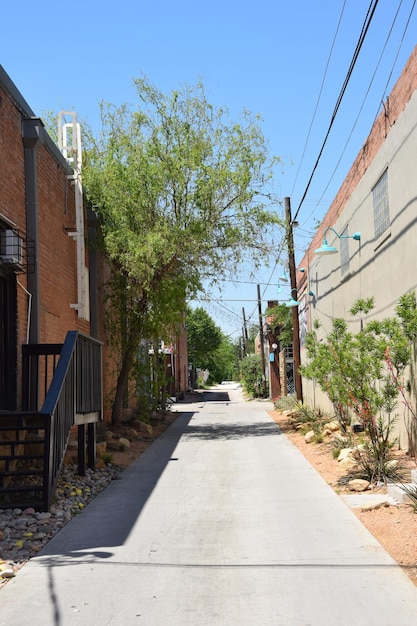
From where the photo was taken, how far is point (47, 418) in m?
8.88

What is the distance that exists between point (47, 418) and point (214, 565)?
3477 millimetres

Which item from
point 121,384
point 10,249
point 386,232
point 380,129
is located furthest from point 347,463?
point 121,384

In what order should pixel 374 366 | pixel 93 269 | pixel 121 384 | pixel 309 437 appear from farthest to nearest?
pixel 121 384 < pixel 93 269 < pixel 309 437 < pixel 374 366

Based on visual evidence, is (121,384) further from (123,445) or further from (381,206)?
(381,206)

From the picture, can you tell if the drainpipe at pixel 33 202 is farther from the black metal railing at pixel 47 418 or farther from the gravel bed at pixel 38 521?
the gravel bed at pixel 38 521

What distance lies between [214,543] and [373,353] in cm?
501

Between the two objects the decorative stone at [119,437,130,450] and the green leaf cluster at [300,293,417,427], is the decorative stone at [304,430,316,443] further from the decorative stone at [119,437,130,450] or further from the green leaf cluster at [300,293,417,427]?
the decorative stone at [119,437,130,450]

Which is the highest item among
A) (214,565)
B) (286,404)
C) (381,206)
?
(381,206)

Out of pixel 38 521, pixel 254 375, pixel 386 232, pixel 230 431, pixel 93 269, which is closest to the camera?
pixel 38 521

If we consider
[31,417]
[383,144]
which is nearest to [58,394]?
[31,417]

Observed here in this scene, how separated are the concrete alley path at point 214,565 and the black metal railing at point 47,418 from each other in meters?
0.85

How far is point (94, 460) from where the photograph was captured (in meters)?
12.6

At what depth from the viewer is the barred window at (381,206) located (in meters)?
12.8

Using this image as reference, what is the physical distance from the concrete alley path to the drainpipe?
3.44 m
